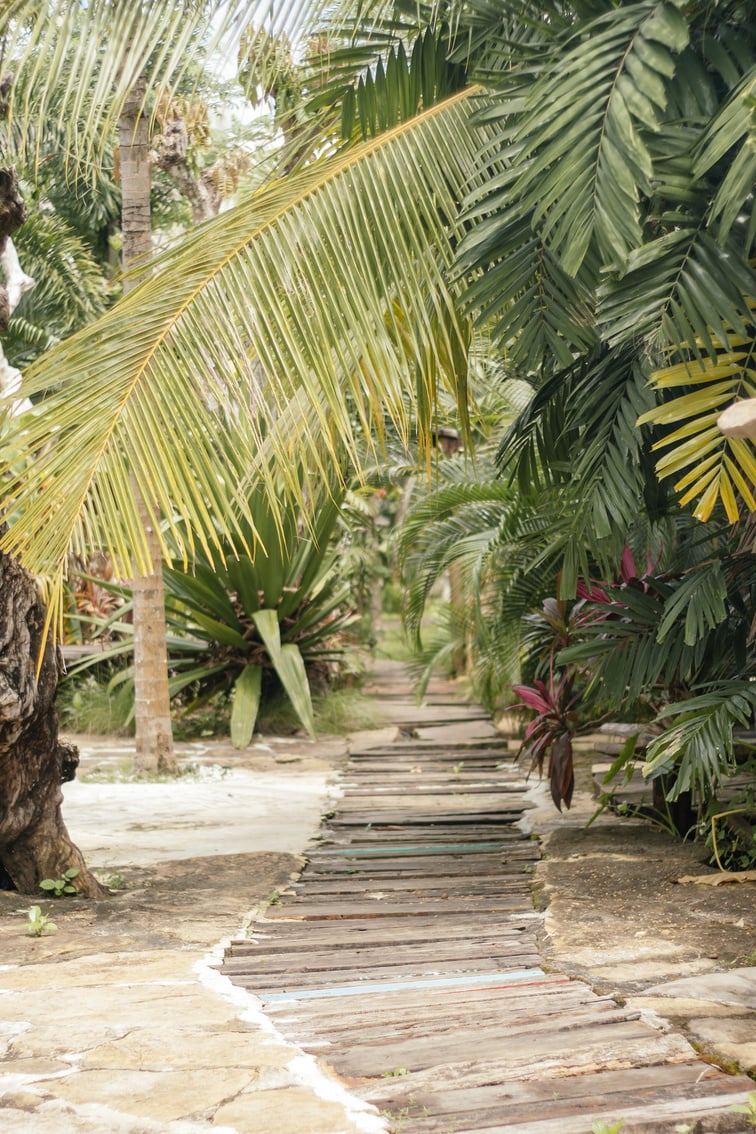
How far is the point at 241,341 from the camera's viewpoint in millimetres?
3115

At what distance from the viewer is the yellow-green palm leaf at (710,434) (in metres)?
2.68

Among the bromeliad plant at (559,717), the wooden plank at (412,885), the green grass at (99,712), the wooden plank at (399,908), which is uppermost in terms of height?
the bromeliad plant at (559,717)

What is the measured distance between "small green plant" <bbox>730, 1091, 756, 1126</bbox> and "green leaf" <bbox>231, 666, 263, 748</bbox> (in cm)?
651

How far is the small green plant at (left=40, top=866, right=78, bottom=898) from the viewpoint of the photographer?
3936mm

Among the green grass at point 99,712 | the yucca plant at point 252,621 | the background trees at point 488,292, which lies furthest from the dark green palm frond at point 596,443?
the green grass at point 99,712

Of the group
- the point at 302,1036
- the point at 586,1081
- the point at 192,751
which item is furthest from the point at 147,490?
the point at 192,751

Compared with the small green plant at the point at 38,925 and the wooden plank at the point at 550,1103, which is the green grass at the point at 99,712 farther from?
the wooden plank at the point at 550,1103

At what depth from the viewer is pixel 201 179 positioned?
11.8 meters

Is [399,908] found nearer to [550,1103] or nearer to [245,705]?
[550,1103]

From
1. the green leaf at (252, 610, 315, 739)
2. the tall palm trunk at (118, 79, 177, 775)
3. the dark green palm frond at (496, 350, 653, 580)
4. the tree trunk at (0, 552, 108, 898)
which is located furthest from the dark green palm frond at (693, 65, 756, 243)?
the green leaf at (252, 610, 315, 739)

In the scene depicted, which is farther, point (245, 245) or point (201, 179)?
point (201, 179)

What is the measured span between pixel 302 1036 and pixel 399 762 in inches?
208

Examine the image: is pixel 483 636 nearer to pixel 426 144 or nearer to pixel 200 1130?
pixel 426 144

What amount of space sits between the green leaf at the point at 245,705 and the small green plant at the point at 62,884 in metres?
4.40
